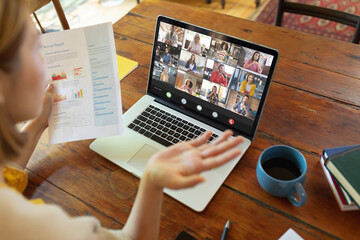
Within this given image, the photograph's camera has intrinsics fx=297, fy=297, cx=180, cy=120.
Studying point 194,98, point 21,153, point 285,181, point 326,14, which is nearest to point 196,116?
point 194,98

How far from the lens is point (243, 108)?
83 centimetres

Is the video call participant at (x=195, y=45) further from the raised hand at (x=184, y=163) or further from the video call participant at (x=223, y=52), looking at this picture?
the raised hand at (x=184, y=163)

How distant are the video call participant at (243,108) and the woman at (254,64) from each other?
0.26 feet

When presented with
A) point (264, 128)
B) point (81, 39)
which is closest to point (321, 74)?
point (264, 128)

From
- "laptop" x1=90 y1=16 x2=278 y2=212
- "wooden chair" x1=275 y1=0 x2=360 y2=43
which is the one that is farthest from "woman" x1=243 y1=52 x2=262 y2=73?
"wooden chair" x1=275 y1=0 x2=360 y2=43

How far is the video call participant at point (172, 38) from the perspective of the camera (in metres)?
0.88

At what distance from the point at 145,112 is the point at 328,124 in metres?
0.57

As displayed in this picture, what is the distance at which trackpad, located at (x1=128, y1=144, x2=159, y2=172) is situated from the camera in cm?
82

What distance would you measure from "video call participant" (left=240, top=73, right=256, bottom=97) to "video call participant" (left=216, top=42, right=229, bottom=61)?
86 mm

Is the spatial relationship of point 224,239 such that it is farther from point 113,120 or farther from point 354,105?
point 354,105

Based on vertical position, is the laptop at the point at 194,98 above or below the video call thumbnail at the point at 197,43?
below

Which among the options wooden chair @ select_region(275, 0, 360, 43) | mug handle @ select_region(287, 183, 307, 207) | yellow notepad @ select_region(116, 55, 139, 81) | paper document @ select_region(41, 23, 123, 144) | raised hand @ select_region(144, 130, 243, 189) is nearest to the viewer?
raised hand @ select_region(144, 130, 243, 189)

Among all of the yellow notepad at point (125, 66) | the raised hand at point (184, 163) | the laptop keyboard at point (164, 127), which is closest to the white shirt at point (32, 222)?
the raised hand at point (184, 163)

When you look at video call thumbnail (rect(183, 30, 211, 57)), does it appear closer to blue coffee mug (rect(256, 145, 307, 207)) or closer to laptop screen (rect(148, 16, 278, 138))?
laptop screen (rect(148, 16, 278, 138))
